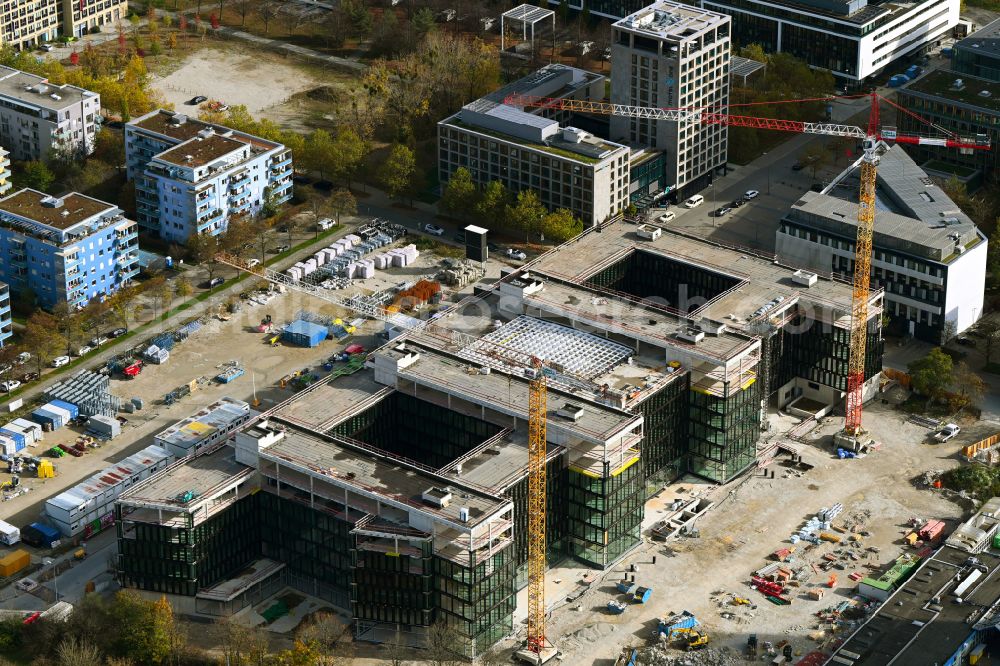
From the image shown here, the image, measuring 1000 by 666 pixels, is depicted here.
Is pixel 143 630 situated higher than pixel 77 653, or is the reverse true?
pixel 143 630

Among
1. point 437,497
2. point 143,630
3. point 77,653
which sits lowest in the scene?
point 77,653

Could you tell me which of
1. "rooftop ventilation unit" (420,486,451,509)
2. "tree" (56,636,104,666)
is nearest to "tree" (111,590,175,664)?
"tree" (56,636,104,666)

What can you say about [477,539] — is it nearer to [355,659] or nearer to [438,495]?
[438,495]

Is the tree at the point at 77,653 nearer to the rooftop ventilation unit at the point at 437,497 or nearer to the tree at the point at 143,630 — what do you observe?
the tree at the point at 143,630

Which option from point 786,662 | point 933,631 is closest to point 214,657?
point 786,662

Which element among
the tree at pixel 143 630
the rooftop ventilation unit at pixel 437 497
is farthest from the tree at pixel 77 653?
the rooftop ventilation unit at pixel 437 497

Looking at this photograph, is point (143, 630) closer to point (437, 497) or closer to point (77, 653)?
Result: point (77, 653)

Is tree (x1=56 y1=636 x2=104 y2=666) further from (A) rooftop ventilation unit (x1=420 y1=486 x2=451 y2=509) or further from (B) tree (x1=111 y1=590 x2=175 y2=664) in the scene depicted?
(A) rooftop ventilation unit (x1=420 y1=486 x2=451 y2=509)

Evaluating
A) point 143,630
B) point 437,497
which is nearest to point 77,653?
point 143,630
